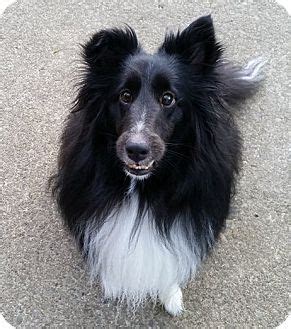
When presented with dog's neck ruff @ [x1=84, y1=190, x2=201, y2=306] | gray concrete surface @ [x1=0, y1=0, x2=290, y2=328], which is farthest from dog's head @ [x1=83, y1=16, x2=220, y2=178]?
gray concrete surface @ [x1=0, y1=0, x2=290, y2=328]

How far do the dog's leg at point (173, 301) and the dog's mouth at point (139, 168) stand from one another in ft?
2.72

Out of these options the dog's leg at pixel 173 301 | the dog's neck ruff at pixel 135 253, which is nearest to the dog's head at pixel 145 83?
the dog's neck ruff at pixel 135 253

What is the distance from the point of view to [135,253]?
238cm

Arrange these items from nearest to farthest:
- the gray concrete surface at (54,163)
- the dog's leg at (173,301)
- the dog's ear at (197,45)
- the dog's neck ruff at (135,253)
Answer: the dog's ear at (197,45) → the dog's neck ruff at (135,253) → the dog's leg at (173,301) → the gray concrete surface at (54,163)

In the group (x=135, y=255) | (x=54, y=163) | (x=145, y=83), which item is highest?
(x=145, y=83)

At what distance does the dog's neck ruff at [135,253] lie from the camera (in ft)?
7.62

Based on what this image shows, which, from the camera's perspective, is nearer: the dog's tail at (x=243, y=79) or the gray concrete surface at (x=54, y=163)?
the gray concrete surface at (x=54, y=163)

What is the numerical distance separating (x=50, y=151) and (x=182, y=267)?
131 centimetres

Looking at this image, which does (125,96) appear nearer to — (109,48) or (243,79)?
(109,48)

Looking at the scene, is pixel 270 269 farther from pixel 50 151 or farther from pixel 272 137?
pixel 50 151

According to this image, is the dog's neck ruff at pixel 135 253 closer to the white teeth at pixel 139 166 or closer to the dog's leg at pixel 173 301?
the dog's leg at pixel 173 301

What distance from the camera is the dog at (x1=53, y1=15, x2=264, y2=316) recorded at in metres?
2.10

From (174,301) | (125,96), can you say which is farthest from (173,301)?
(125,96)

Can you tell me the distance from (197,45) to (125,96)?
1.24 feet
